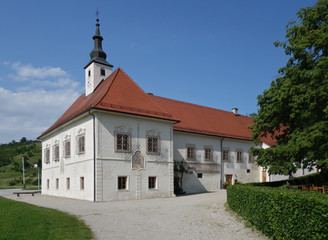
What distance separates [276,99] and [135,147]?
960cm

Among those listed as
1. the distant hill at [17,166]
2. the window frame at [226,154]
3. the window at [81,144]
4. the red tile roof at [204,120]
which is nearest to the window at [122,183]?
the window at [81,144]

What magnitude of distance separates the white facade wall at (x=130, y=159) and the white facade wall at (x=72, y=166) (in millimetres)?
734

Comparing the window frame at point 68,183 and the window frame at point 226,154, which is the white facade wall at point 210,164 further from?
the window frame at point 68,183

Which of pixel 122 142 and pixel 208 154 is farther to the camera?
pixel 208 154

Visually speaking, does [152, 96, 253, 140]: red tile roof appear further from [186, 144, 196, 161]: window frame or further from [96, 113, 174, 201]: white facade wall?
[96, 113, 174, 201]: white facade wall

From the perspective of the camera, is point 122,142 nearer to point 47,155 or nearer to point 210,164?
point 210,164

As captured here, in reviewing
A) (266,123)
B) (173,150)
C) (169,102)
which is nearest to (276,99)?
(266,123)

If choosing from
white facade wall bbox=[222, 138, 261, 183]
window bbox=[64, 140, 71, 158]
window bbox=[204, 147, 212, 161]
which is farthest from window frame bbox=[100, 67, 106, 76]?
white facade wall bbox=[222, 138, 261, 183]

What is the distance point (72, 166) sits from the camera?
21.5 metres

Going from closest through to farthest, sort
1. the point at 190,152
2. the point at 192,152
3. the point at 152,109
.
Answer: the point at 152,109 < the point at 190,152 < the point at 192,152

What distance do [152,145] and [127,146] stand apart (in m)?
2.08

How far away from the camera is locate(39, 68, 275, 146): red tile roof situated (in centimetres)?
1992

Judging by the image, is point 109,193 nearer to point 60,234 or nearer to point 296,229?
point 60,234

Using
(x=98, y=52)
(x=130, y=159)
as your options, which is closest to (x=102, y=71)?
(x=98, y=52)
